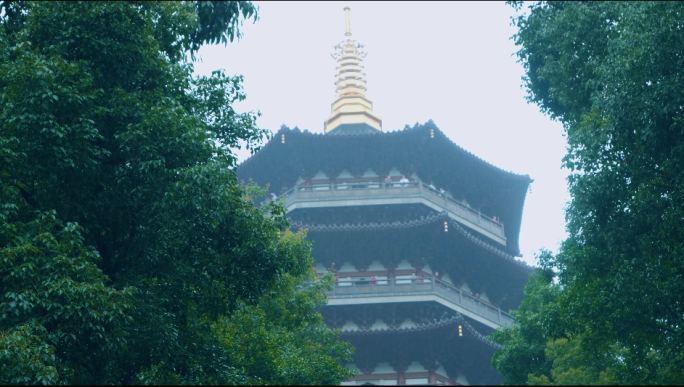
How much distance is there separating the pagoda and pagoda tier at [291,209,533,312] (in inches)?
1.4

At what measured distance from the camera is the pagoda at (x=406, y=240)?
93.8 ft

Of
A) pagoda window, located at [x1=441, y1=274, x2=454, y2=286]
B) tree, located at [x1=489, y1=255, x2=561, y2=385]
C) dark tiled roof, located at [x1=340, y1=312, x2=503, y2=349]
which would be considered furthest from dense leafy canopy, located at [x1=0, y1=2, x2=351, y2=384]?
pagoda window, located at [x1=441, y1=274, x2=454, y2=286]

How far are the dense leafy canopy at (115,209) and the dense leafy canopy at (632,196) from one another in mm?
5476

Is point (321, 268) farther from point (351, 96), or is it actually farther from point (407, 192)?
point (351, 96)

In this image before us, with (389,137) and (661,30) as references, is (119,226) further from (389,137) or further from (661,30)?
(389,137)

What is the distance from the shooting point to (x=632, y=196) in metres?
14.9

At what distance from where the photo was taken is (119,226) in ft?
41.5

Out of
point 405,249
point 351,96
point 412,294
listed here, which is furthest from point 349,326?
point 351,96

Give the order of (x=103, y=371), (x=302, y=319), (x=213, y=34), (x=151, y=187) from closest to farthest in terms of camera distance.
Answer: (x=103, y=371)
(x=151, y=187)
(x=213, y=34)
(x=302, y=319)

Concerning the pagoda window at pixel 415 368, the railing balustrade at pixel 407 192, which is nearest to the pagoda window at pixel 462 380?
the pagoda window at pixel 415 368

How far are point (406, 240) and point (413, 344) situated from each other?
3840mm

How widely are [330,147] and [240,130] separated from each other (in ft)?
58.3

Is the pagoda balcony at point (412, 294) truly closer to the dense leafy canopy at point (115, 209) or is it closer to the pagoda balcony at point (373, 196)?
the pagoda balcony at point (373, 196)

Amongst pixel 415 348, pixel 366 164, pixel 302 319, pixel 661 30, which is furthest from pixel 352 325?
pixel 661 30
